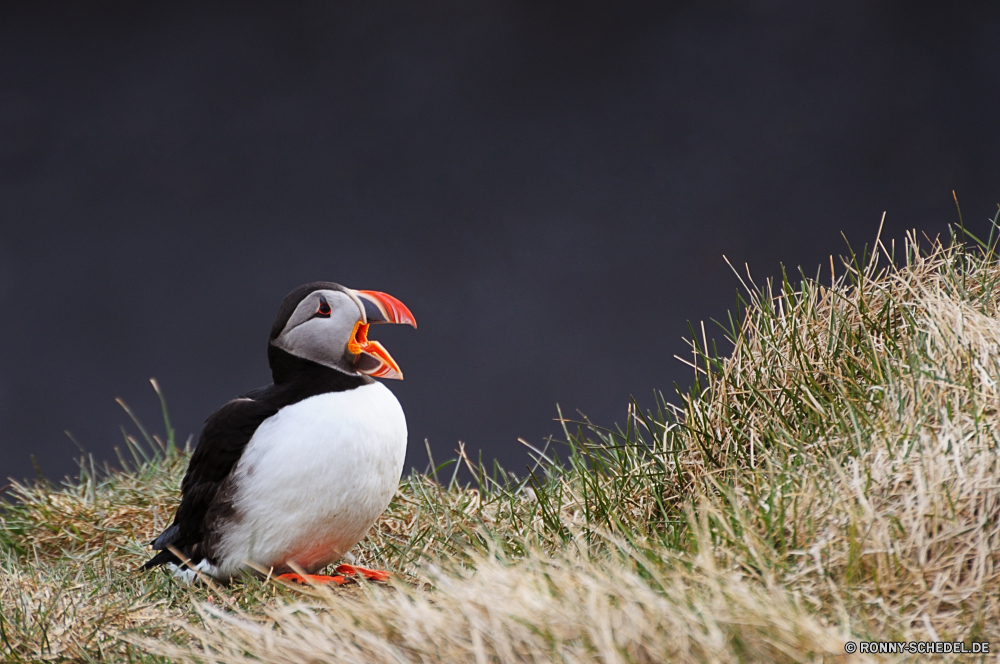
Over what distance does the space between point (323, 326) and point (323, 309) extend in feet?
0.18

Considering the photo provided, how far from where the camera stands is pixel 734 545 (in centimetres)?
171

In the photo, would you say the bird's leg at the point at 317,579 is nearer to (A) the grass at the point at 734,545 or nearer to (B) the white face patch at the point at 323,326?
(A) the grass at the point at 734,545

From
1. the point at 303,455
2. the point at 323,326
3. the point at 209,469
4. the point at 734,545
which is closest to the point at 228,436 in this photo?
the point at 209,469

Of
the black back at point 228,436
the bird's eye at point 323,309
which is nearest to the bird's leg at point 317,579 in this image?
the black back at point 228,436

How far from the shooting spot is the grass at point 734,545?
146 centimetres

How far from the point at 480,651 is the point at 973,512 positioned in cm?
91

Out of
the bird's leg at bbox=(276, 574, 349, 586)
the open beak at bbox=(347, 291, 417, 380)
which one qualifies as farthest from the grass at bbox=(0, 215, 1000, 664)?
the open beak at bbox=(347, 291, 417, 380)

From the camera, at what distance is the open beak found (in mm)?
2488

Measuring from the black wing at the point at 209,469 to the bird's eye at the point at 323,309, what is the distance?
0.94 ft

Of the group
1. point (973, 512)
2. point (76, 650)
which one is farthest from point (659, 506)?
point (76, 650)

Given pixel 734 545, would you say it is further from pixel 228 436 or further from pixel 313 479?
pixel 228 436

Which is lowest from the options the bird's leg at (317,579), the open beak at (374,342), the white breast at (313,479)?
the bird's leg at (317,579)

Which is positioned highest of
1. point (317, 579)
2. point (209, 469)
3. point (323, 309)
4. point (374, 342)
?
point (323, 309)

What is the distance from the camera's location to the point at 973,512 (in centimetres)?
161
